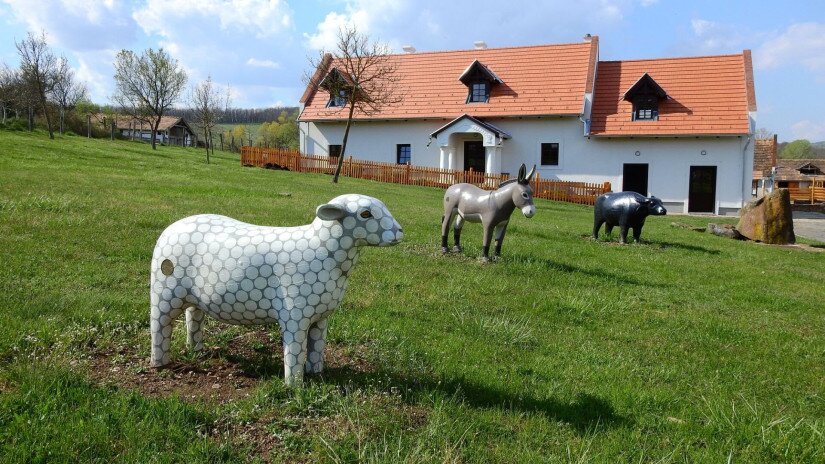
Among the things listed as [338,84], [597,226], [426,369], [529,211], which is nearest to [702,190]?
[597,226]

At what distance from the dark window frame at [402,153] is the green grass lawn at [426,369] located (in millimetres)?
23469

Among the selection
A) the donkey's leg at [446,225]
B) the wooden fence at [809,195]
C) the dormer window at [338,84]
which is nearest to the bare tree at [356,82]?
the dormer window at [338,84]

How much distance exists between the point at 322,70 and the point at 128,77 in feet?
88.4

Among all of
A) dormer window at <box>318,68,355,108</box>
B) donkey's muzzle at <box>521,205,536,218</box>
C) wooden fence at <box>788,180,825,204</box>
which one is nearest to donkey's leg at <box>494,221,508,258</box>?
donkey's muzzle at <box>521,205,536,218</box>

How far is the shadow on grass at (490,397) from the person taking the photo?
3.80m

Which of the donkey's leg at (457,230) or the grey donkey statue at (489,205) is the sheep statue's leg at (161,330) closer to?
the grey donkey statue at (489,205)

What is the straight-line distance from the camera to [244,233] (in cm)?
376

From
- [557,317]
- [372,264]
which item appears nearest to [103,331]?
[372,264]

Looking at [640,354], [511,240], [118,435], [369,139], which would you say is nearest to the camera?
[118,435]

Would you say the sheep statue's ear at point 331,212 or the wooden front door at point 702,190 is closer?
the sheep statue's ear at point 331,212

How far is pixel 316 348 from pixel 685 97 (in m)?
28.7

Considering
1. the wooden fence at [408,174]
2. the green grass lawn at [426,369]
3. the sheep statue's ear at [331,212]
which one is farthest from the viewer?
the wooden fence at [408,174]

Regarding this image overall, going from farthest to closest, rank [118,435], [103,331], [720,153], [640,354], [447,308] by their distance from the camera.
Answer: [720,153] < [447,308] < [640,354] < [103,331] < [118,435]

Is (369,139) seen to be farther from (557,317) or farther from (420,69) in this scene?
(557,317)
